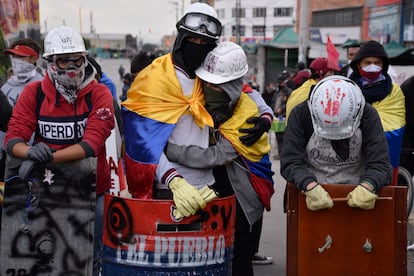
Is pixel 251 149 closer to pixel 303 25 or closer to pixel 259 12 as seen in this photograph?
pixel 303 25

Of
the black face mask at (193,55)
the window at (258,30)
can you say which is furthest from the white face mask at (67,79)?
the window at (258,30)

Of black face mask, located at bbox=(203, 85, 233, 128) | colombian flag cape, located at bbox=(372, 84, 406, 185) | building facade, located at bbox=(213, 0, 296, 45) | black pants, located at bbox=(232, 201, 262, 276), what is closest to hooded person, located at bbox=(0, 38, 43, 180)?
black face mask, located at bbox=(203, 85, 233, 128)

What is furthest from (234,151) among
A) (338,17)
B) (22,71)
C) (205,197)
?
(338,17)

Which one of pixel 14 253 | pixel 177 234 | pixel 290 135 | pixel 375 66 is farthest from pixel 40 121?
pixel 375 66

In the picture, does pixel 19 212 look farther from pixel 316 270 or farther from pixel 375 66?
pixel 375 66

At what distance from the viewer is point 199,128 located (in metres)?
3.59

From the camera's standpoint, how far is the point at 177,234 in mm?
3113

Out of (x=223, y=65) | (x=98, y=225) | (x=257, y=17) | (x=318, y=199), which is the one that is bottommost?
(x=98, y=225)

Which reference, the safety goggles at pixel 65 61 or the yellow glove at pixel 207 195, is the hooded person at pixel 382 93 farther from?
the safety goggles at pixel 65 61

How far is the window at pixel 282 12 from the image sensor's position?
3381 inches

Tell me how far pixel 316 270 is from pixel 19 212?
162cm

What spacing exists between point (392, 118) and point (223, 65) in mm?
1621

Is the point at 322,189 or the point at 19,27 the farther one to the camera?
the point at 19,27

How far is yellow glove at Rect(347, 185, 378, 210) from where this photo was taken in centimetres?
320
